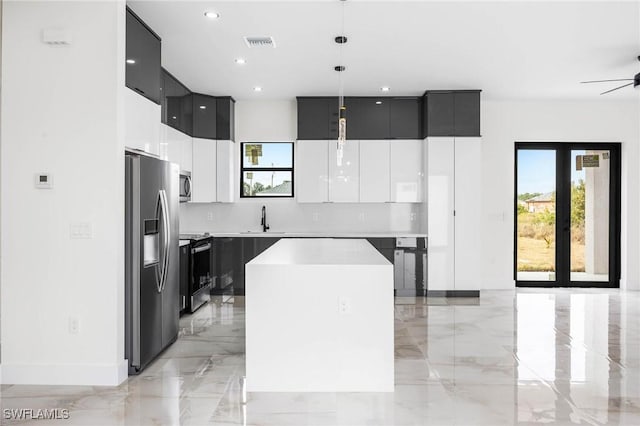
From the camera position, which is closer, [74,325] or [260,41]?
[74,325]

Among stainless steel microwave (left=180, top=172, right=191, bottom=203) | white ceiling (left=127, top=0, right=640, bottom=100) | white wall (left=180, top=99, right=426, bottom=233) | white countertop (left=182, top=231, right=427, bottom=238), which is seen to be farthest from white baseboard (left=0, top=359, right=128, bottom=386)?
white wall (left=180, top=99, right=426, bottom=233)

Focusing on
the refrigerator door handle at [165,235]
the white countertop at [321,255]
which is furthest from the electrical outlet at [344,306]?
the refrigerator door handle at [165,235]

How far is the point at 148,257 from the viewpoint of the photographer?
3.54 metres

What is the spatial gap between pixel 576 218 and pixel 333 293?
5.52 meters

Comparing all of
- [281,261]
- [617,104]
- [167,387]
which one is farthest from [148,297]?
[617,104]

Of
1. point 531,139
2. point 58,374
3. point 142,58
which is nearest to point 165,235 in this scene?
point 58,374

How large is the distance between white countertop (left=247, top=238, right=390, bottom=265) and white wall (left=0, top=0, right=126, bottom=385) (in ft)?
3.54

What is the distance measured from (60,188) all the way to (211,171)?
326cm

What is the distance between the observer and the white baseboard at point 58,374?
3.21 metres

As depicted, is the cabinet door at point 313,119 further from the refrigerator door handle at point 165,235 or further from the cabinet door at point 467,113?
the refrigerator door handle at point 165,235

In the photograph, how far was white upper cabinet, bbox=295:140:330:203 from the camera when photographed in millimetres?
6531

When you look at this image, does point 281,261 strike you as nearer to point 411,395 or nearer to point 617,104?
point 411,395

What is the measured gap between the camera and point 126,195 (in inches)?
132

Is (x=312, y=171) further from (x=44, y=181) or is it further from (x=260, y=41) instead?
(x=44, y=181)
